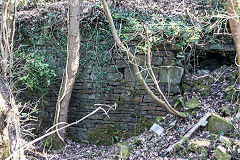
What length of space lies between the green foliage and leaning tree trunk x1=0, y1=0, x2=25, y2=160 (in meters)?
0.36

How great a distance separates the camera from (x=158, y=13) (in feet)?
16.9

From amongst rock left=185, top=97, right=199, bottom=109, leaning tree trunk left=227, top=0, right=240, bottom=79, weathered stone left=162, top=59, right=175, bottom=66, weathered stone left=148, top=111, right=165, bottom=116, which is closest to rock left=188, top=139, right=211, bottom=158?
rock left=185, top=97, right=199, bottom=109

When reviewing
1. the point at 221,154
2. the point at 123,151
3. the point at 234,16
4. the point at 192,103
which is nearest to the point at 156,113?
the point at 192,103

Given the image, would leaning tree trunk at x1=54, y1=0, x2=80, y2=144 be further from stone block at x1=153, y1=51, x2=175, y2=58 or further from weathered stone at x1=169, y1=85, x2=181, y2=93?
weathered stone at x1=169, y1=85, x2=181, y2=93

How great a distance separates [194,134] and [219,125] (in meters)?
0.42

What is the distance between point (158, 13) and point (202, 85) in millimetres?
1818

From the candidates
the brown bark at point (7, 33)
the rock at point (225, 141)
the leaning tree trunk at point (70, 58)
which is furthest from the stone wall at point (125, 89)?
the rock at point (225, 141)

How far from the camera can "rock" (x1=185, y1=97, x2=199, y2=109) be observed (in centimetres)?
444

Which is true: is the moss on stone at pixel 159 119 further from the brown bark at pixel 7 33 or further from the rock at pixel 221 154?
the brown bark at pixel 7 33

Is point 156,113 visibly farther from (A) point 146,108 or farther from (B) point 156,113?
(A) point 146,108

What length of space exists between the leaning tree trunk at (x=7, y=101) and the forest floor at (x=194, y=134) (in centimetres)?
53

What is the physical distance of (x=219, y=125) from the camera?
3742 mm

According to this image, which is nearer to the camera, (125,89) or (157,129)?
(157,129)

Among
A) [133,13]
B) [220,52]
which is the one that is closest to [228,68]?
[220,52]
